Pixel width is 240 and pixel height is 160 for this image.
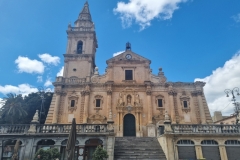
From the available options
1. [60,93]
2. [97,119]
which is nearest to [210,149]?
[97,119]

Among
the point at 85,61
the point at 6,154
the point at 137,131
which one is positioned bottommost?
the point at 6,154

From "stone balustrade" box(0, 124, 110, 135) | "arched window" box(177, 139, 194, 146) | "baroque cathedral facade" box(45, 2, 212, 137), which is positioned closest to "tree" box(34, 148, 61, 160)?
"stone balustrade" box(0, 124, 110, 135)

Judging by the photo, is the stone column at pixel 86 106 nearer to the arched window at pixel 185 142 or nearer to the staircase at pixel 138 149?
the staircase at pixel 138 149

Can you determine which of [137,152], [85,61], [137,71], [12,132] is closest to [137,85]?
[137,71]

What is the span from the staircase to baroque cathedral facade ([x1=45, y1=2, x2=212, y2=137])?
5606mm

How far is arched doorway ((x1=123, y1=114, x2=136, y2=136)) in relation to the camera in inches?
918

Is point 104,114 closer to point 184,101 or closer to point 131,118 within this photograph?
point 131,118

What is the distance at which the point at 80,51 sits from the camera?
2969 centimetres

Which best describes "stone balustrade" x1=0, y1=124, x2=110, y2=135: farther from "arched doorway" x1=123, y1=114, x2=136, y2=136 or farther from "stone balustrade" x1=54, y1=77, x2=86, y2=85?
"stone balustrade" x1=54, y1=77, x2=86, y2=85

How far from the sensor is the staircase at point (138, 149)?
47.1ft

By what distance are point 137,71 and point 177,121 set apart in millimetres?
8762

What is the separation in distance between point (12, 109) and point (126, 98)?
17223 mm

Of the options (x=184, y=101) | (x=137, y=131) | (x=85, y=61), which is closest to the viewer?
(x=137, y=131)

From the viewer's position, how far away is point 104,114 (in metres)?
24.1
